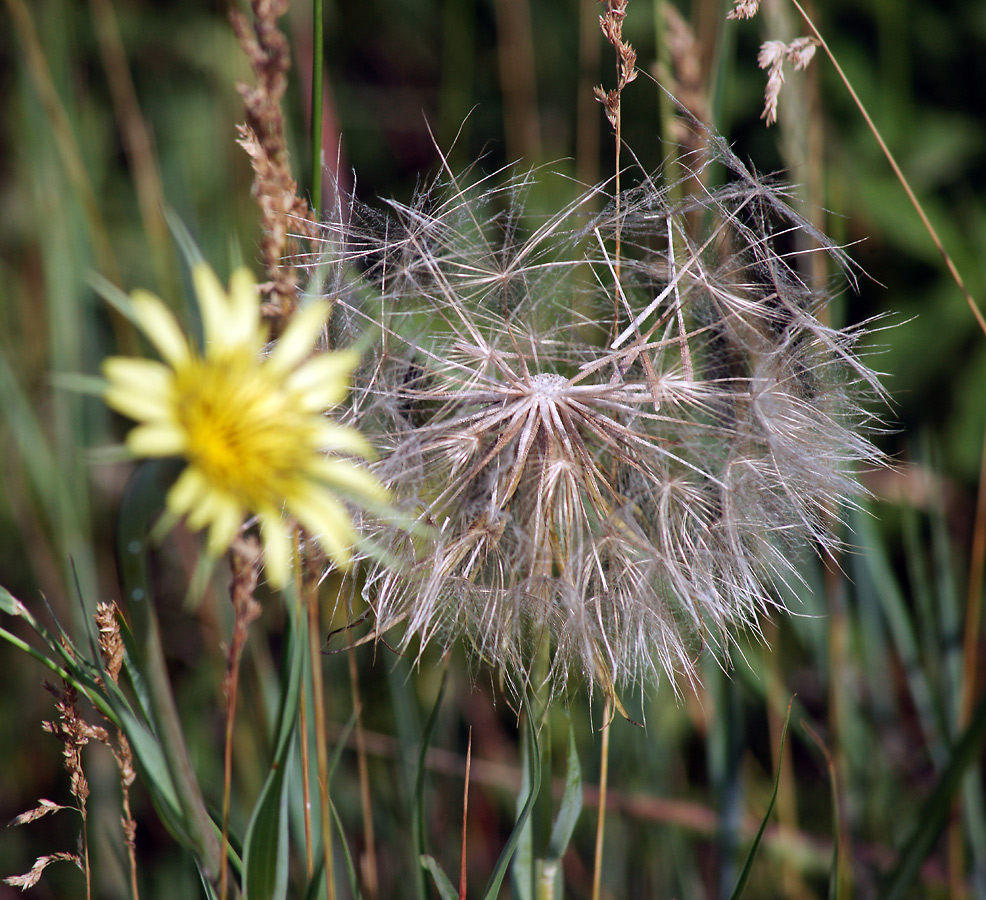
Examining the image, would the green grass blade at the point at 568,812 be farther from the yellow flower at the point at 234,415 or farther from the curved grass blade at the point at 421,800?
the yellow flower at the point at 234,415

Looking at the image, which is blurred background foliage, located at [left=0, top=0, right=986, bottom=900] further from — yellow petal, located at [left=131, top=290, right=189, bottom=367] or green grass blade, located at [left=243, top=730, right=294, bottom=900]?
yellow petal, located at [left=131, top=290, right=189, bottom=367]

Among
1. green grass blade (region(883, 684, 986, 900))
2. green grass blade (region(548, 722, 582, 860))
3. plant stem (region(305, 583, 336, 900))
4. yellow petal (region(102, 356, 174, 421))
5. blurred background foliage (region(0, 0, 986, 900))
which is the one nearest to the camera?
yellow petal (region(102, 356, 174, 421))

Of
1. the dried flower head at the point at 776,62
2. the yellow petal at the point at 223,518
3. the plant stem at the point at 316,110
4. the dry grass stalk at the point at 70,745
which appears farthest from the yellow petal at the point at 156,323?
the dried flower head at the point at 776,62

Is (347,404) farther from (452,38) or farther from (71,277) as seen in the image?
(452,38)

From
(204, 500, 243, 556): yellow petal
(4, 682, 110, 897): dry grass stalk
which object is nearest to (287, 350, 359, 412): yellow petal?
(204, 500, 243, 556): yellow petal

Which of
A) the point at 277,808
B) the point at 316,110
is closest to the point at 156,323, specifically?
the point at 316,110
